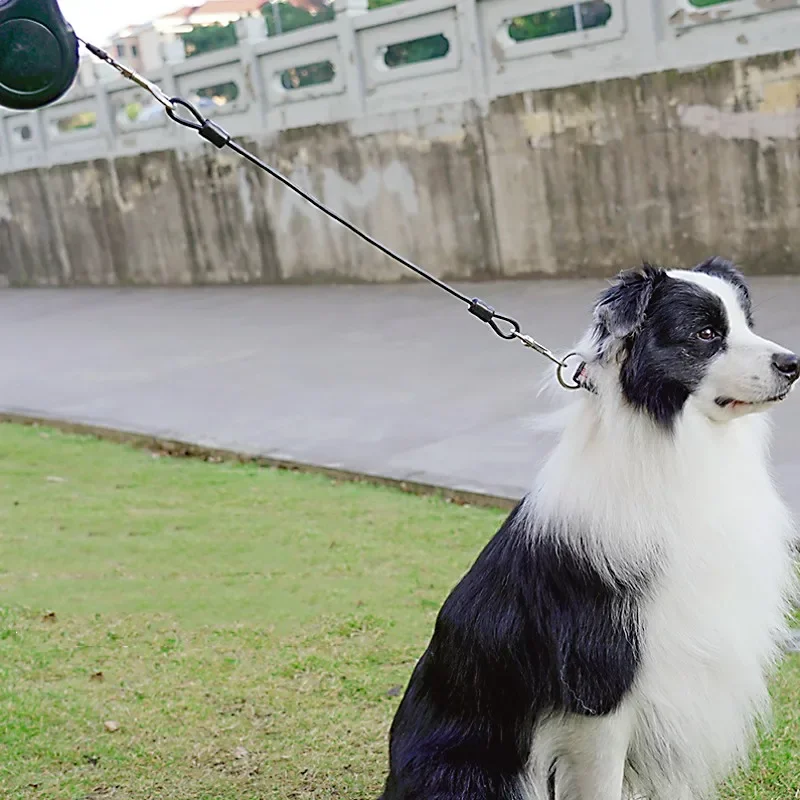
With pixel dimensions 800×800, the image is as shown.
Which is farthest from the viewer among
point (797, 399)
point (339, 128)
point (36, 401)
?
point (339, 128)

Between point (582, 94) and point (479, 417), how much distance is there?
4843 mm

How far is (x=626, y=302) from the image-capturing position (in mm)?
2344

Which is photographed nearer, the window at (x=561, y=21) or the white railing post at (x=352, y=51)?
the window at (x=561, y=21)

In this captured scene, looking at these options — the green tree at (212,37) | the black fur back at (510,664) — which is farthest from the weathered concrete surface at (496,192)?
the black fur back at (510,664)

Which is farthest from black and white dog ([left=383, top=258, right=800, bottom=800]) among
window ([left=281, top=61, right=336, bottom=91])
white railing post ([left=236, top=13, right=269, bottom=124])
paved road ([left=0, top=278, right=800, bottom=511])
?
white railing post ([left=236, top=13, right=269, bottom=124])

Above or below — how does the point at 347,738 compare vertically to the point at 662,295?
below

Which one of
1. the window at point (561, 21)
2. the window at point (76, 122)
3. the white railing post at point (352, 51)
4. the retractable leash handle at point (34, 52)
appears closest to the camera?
the retractable leash handle at point (34, 52)

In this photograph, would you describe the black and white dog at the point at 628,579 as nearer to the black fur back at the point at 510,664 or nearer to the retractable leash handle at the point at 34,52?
the black fur back at the point at 510,664

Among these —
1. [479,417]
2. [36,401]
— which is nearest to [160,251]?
[36,401]

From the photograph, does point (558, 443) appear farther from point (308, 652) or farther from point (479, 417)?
point (479, 417)

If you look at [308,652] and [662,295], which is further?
[308,652]

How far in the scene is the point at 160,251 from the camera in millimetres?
15500

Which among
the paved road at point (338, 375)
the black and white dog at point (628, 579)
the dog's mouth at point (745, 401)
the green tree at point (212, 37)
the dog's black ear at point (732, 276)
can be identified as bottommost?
the paved road at point (338, 375)

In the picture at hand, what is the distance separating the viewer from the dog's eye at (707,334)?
2371mm
